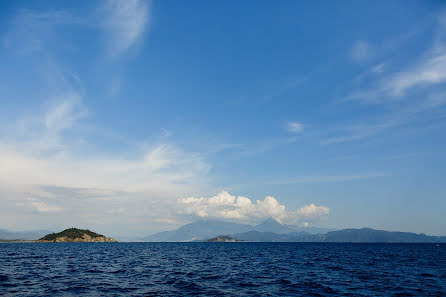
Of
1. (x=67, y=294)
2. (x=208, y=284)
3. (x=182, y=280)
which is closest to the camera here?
(x=67, y=294)

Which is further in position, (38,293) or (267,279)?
(267,279)

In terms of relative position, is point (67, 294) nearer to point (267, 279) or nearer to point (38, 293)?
point (38, 293)

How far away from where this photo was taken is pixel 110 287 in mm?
32438

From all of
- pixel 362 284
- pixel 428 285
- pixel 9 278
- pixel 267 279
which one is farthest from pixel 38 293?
pixel 428 285

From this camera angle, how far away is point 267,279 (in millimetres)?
40688

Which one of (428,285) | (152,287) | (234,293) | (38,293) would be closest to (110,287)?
(152,287)

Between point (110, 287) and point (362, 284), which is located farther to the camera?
point (362, 284)

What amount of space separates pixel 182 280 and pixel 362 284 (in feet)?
82.9

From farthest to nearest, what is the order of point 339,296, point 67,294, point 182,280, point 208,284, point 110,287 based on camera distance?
point 182,280 → point 208,284 → point 110,287 → point 339,296 → point 67,294

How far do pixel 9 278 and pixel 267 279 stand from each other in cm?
3666

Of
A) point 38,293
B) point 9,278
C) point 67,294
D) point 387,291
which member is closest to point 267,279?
point 387,291

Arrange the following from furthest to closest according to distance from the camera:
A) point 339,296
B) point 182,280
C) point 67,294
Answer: point 182,280 < point 339,296 < point 67,294

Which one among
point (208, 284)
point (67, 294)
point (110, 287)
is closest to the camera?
point (67, 294)

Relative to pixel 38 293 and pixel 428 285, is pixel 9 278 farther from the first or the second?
pixel 428 285
